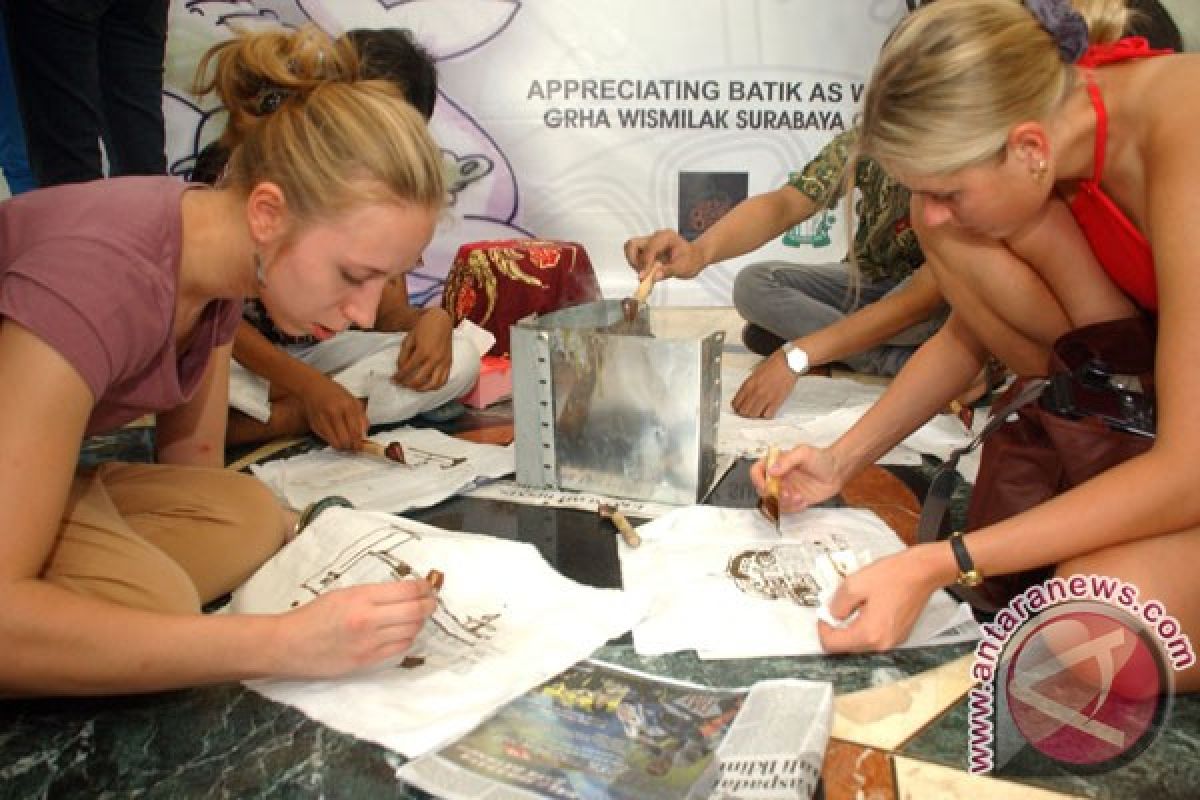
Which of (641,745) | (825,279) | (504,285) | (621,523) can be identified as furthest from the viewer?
(825,279)

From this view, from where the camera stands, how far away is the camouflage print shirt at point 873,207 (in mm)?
1910

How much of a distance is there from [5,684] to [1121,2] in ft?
3.99

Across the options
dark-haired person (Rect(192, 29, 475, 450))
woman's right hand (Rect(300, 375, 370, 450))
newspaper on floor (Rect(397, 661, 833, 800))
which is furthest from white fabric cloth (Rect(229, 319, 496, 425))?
newspaper on floor (Rect(397, 661, 833, 800))

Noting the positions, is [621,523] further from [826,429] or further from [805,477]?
[826,429]

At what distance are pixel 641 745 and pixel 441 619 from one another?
0.30 m

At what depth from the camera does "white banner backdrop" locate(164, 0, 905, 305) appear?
2691mm

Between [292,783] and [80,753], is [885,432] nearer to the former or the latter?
[292,783]

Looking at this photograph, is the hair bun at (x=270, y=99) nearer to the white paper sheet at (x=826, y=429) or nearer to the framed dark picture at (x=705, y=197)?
the white paper sheet at (x=826, y=429)

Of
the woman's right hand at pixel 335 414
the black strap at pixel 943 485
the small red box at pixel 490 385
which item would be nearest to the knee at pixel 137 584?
the woman's right hand at pixel 335 414

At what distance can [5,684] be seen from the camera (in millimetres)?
803

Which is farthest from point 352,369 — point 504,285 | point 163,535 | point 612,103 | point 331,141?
point 612,103

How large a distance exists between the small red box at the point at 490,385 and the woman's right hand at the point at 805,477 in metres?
0.79

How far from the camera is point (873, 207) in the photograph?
2.00 m

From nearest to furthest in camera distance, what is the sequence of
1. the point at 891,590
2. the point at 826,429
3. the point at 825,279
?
the point at 891,590, the point at 826,429, the point at 825,279
